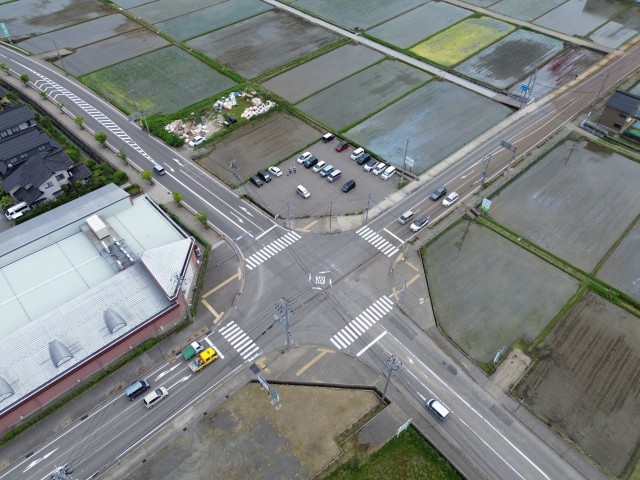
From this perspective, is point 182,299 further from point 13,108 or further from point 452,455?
point 13,108

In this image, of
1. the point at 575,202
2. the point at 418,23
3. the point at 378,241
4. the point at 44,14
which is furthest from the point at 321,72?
the point at 44,14

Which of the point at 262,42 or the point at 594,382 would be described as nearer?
the point at 594,382

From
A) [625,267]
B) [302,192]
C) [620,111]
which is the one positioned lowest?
[625,267]

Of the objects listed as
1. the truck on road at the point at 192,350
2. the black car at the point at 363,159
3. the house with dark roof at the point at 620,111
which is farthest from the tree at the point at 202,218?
the house with dark roof at the point at 620,111

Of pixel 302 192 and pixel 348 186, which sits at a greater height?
pixel 348 186

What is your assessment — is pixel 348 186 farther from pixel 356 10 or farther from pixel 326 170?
pixel 356 10

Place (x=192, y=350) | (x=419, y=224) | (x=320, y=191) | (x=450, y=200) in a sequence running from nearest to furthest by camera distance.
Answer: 1. (x=192, y=350)
2. (x=419, y=224)
3. (x=450, y=200)
4. (x=320, y=191)
